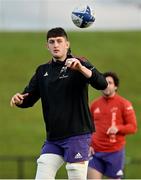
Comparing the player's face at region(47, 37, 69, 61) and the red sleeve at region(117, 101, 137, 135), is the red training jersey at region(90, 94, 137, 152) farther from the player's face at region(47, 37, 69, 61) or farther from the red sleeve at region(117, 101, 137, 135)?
the player's face at region(47, 37, 69, 61)

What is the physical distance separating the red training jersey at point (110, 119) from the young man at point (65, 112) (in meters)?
2.61

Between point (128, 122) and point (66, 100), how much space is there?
289cm

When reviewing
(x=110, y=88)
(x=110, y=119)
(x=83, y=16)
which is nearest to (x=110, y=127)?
(x=110, y=119)

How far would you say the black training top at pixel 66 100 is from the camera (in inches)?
371

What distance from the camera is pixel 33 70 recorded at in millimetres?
37188

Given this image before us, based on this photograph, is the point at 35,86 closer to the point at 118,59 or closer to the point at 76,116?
the point at 76,116

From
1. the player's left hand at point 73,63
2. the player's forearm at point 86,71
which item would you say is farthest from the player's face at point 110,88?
the player's left hand at point 73,63

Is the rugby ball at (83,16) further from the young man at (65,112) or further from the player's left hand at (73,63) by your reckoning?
the player's left hand at (73,63)

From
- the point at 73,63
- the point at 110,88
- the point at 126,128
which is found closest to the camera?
the point at 73,63

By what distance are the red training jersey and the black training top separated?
2612 millimetres

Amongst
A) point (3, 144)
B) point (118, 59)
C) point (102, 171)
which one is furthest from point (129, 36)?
point (102, 171)

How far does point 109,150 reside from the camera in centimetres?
1236

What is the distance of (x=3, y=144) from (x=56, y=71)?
55.2 ft

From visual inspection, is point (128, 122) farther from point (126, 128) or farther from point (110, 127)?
point (110, 127)
